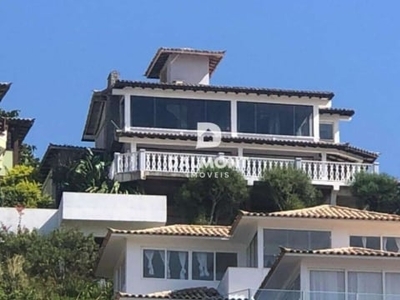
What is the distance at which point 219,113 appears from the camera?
219 feet

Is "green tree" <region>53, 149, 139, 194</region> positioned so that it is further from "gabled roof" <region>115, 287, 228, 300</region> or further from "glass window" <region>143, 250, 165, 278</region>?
"gabled roof" <region>115, 287, 228, 300</region>

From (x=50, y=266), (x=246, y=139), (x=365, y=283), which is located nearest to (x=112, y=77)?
(x=246, y=139)

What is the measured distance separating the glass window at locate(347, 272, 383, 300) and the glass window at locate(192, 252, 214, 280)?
8.56m

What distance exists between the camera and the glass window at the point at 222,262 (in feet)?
169

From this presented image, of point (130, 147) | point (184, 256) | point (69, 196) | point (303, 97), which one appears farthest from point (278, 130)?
point (184, 256)

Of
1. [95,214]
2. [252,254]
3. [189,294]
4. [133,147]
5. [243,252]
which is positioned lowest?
[189,294]

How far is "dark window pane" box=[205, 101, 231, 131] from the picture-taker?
66.8 m

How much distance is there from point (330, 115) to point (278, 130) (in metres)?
3.59

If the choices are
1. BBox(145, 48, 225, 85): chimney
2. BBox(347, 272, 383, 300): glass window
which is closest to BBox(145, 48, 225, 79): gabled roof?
BBox(145, 48, 225, 85): chimney

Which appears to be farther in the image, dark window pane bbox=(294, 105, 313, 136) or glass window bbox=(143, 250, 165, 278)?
dark window pane bbox=(294, 105, 313, 136)

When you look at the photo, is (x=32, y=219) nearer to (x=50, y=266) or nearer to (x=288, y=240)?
(x=50, y=266)

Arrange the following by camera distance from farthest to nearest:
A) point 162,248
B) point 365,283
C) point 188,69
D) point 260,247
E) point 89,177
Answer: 1. point 188,69
2. point 89,177
3. point 162,248
4. point 260,247
5. point 365,283

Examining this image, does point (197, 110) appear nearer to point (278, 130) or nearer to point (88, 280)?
point (278, 130)

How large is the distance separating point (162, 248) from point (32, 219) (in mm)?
8967
